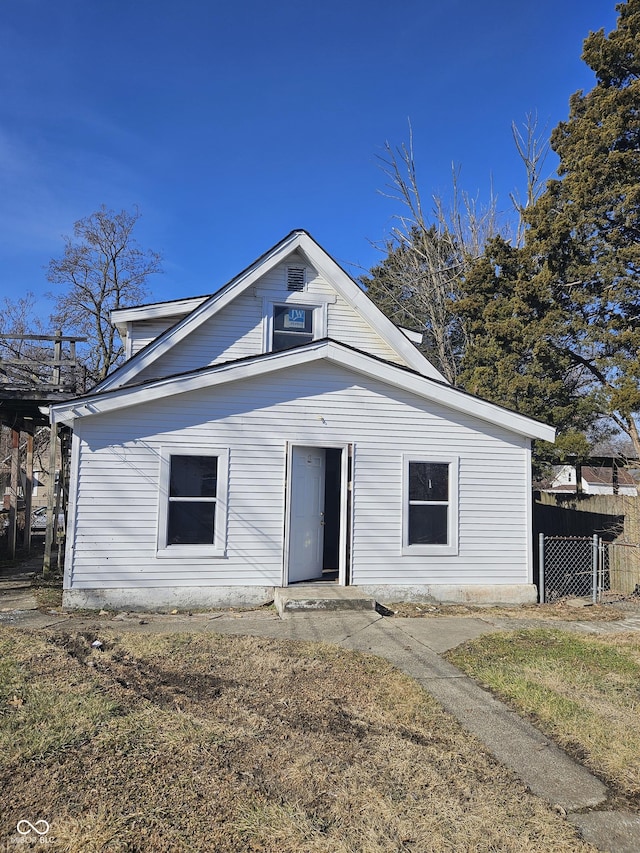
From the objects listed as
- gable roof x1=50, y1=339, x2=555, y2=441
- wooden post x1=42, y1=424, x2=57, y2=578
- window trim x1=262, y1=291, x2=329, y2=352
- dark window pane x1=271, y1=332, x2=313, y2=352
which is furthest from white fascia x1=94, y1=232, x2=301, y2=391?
gable roof x1=50, y1=339, x2=555, y2=441

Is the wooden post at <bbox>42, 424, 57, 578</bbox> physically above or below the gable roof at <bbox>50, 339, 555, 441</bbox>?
below

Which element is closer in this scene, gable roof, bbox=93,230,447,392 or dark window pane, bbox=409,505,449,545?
dark window pane, bbox=409,505,449,545

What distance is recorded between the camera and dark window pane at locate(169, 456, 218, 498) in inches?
347

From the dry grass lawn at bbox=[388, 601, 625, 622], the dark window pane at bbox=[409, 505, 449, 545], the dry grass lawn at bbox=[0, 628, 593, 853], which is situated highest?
the dark window pane at bbox=[409, 505, 449, 545]

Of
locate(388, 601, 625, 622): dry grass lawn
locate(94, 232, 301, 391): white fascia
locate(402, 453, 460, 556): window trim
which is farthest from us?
locate(94, 232, 301, 391): white fascia

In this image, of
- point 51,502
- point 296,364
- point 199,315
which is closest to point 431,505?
point 296,364

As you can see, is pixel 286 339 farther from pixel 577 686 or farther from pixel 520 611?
pixel 577 686

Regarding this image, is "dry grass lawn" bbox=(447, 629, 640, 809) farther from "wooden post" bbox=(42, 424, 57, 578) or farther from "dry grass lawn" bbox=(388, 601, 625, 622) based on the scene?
"wooden post" bbox=(42, 424, 57, 578)

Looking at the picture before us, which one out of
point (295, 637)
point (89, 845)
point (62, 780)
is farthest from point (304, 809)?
point (295, 637)

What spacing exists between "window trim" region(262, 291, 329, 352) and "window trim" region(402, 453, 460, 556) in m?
3.44

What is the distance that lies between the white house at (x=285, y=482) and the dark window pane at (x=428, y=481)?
2 cm

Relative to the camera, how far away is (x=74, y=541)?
8.40m

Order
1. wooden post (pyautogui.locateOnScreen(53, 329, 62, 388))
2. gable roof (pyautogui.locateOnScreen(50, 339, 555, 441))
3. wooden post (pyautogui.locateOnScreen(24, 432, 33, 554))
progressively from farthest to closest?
wooden post (pyautogui.locateOnScreen(24, 432, 33, 554)) → wooden post (pyautogui.locateOnScreen(53, 329, 62, 388)) → gable roof (pyautogui.locateOnScreen(50, 339, 555, 441))

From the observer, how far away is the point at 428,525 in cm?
959
